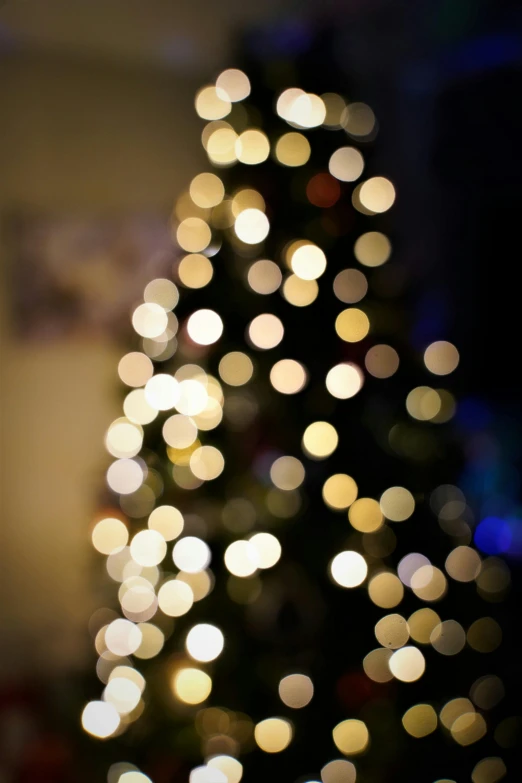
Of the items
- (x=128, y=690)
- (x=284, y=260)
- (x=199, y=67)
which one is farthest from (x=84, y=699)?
(x=199, y=67)

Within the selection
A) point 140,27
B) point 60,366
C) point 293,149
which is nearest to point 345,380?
point 293,149

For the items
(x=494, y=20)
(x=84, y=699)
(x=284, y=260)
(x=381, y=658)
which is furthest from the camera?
(x=494, y=20)

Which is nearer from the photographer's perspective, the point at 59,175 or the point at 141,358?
the point at 141,358

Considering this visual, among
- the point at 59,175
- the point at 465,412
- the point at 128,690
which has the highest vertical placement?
the point at 59,175

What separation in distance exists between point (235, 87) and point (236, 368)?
0.55m

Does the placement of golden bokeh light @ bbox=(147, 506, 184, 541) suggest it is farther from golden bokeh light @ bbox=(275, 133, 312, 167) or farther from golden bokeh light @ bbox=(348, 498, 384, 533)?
golden bokeh light @ bbox=(275, 133, 312, 167)

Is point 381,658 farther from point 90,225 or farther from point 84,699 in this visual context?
point 90,225

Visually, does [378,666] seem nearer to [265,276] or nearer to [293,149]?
[265,276]

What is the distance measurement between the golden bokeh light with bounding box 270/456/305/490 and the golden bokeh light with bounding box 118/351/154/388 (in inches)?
12.8

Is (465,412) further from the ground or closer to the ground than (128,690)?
further from the ground

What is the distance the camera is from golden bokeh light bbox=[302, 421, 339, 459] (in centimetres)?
137

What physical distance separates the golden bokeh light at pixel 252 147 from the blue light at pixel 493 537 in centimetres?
116

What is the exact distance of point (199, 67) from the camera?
2.09 meters

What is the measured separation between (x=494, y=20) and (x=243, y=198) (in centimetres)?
119
